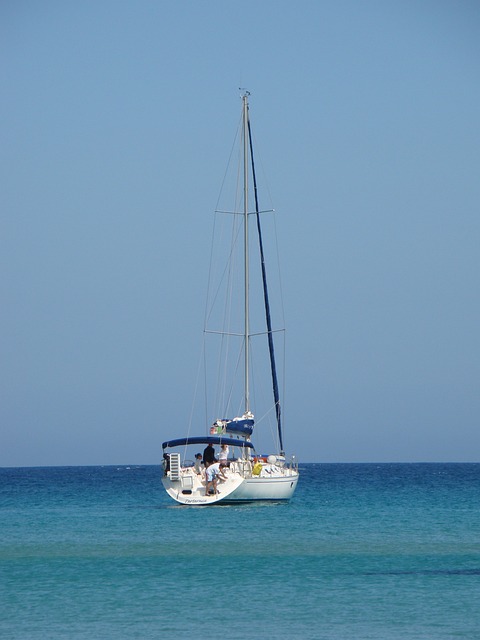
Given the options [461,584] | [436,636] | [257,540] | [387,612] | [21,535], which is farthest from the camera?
[21,535]

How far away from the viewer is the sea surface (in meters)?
17.7

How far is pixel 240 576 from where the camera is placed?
22516 mm

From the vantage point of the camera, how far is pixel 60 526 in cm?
3559

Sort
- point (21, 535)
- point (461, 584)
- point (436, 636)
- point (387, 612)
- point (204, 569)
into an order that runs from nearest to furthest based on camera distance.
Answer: point (436, 636)
point (387, 612)
point (461, 584)
point (204, 569)
point (21, 535)

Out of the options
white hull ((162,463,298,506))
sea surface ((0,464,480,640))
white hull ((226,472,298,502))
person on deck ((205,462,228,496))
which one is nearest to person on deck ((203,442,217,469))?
person on deck ((205,462,228,496))

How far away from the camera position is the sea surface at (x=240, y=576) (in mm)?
17672

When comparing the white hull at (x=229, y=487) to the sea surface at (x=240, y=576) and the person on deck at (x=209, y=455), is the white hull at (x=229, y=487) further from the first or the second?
the person on deck at (x=209, y=455)

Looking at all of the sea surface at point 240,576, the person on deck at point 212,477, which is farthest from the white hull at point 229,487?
the sea surface at point 240,576

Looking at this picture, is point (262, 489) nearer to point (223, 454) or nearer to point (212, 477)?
point (223, 454)

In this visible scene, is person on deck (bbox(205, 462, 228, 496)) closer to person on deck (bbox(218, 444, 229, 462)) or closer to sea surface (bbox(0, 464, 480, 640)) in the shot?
person on deck (bbox(218, 444, 229, 462))

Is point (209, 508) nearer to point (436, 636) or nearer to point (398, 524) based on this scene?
point (398, 524)

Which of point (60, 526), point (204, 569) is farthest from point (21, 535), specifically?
point (204, 569)

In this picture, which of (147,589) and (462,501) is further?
(462,501)

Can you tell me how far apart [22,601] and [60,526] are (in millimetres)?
15921
